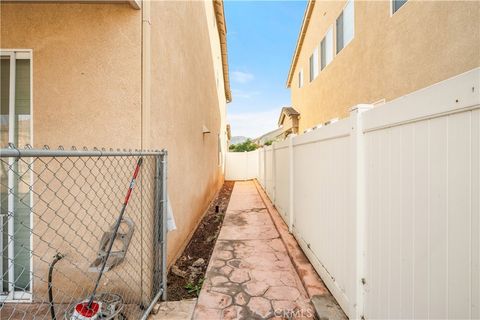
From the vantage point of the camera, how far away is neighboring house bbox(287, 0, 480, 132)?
12.7 ft

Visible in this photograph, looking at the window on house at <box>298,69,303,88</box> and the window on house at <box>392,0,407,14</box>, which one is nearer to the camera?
the window on house at <box>392,0,407,14</box>

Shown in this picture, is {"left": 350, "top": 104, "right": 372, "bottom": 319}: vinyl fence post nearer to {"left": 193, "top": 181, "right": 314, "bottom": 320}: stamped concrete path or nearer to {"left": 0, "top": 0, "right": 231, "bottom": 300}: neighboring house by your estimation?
{"left": 193, "top": 181, "right": 314, "bottom": 320}: stamped concrete path

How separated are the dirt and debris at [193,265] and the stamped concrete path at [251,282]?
166 millimetres

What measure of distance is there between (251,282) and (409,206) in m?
2.41

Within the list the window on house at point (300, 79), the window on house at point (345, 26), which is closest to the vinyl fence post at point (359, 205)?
Result: the window on house at point (345, 26)

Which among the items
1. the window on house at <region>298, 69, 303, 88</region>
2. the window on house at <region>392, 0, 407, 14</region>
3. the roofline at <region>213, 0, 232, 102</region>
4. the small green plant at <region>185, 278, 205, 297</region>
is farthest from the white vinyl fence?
the window on house at <region>298, 69, 303, 88</region>

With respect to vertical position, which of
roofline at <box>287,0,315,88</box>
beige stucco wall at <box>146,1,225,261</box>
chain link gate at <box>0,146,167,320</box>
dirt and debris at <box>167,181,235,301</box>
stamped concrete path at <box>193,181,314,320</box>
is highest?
roofline at <box>287,0,315,88</box>

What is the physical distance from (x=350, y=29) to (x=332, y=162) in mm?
6451

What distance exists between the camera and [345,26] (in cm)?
788

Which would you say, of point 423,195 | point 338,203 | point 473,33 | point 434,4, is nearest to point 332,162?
point 338,203

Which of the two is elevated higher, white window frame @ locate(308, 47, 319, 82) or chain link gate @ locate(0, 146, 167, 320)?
white window frame @ locate(308, 47, 319, 82)

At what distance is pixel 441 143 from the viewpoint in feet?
4.46

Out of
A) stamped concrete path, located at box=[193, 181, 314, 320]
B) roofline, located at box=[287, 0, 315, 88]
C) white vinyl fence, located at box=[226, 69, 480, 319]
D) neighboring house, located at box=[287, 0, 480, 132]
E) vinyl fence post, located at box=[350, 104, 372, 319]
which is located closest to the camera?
white vinyl fence, located at box=[226, 69, 480, 319]

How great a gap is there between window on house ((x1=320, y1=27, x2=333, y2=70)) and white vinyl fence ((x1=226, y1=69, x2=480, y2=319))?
25.3 ft
